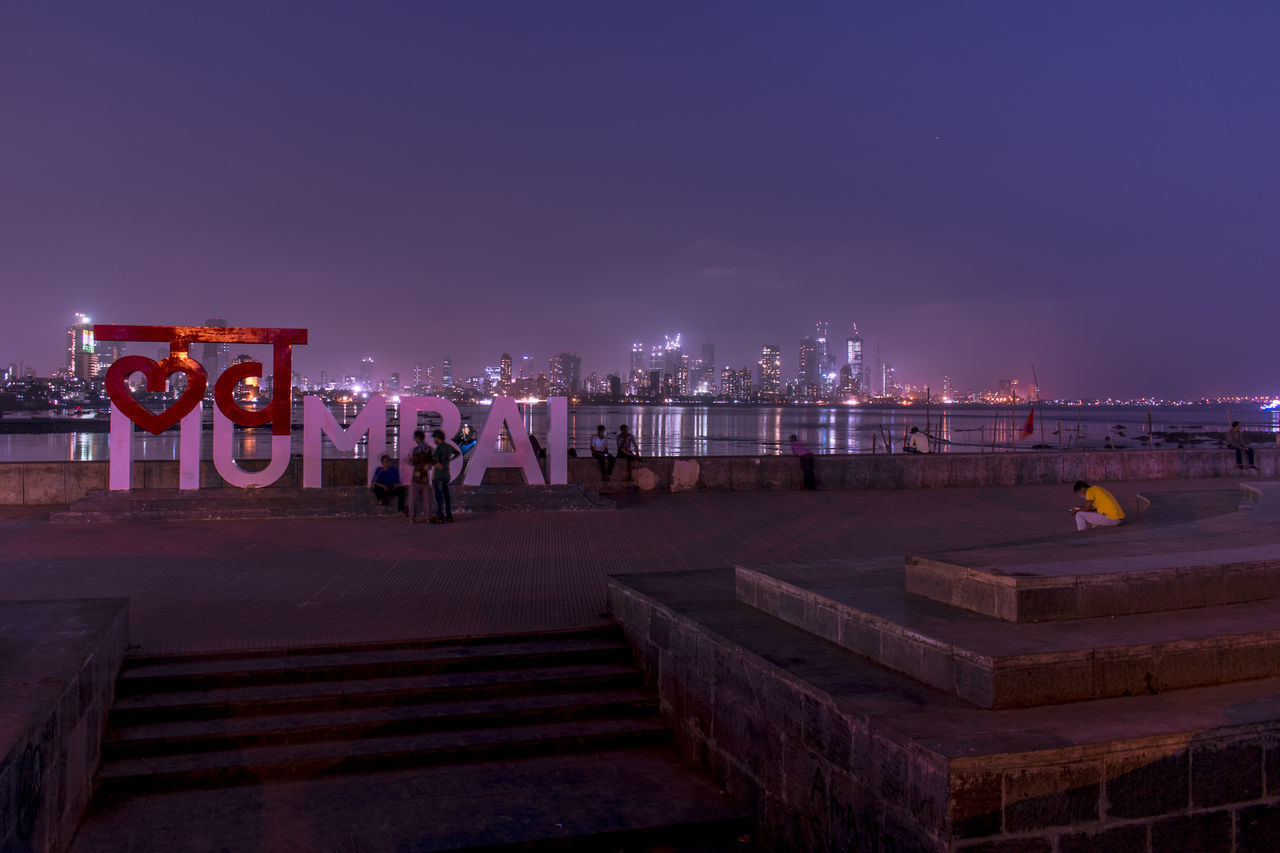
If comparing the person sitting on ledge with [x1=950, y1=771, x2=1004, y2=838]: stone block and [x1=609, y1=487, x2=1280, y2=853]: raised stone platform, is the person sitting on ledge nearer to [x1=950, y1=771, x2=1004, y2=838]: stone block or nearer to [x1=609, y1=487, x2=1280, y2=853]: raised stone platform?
[x1=609, y1=487, x2=1280, y2=853]: raised stone platform

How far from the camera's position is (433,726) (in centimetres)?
621

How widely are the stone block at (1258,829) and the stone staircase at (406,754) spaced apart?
254cm

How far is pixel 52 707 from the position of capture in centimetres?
448

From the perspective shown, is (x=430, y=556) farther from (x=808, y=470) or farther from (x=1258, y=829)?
(x=808, y=470)

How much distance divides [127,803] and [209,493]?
34.4ft

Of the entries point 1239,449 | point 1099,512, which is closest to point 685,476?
point 1099,512

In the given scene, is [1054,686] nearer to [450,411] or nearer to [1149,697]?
[1149,697]

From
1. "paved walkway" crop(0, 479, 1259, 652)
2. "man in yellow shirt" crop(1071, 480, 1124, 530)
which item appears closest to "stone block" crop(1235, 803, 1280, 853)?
"paved walkway" crop(0, 479, 1259, 652)

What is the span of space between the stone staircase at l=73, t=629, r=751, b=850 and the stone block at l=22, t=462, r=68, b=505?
11023mm

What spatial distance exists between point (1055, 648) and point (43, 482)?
16.8 meters

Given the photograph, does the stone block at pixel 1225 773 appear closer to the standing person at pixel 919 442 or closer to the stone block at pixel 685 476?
the stone block at pixel 685 476

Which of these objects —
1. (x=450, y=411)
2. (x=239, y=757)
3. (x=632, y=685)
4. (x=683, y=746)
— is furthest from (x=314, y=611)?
(x=450, y=411)

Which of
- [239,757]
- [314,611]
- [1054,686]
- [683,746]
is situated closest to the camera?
[1054,686]

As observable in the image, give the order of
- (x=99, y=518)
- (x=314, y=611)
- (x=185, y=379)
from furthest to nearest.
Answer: (x=185, y=379)
(x=99, y=518)
(x=314, y=611)
